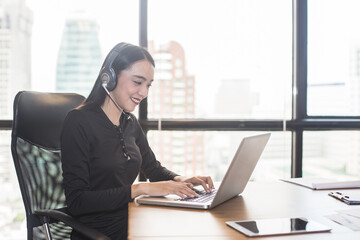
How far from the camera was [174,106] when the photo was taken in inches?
103

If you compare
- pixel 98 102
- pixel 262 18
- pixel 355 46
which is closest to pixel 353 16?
pixel 355 46

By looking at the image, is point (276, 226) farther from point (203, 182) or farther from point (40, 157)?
point (40, 157)

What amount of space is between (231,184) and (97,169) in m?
0.50

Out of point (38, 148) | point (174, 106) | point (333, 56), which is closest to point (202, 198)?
point (38, 148)

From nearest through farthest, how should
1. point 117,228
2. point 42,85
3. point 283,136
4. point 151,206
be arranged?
point 151,206 → point 117,228 → point 42,85 → point 283,136

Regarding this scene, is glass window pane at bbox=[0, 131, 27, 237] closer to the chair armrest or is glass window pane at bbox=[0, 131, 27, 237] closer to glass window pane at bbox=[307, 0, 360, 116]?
the chair armrest

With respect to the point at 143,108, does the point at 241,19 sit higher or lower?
higher

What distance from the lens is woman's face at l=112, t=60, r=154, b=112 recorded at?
1.63 meters

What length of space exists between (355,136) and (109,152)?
1959 mm

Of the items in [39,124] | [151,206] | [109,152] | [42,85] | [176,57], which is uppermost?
[176,57]

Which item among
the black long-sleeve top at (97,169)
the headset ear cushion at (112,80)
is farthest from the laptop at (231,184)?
the headset ear cushion at (112,80)

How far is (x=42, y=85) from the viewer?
8.37 feet

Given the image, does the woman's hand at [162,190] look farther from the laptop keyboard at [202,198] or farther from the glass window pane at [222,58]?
the glass window pane at [222,58]

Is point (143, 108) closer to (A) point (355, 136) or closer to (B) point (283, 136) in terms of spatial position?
(B) point (283, 136)
